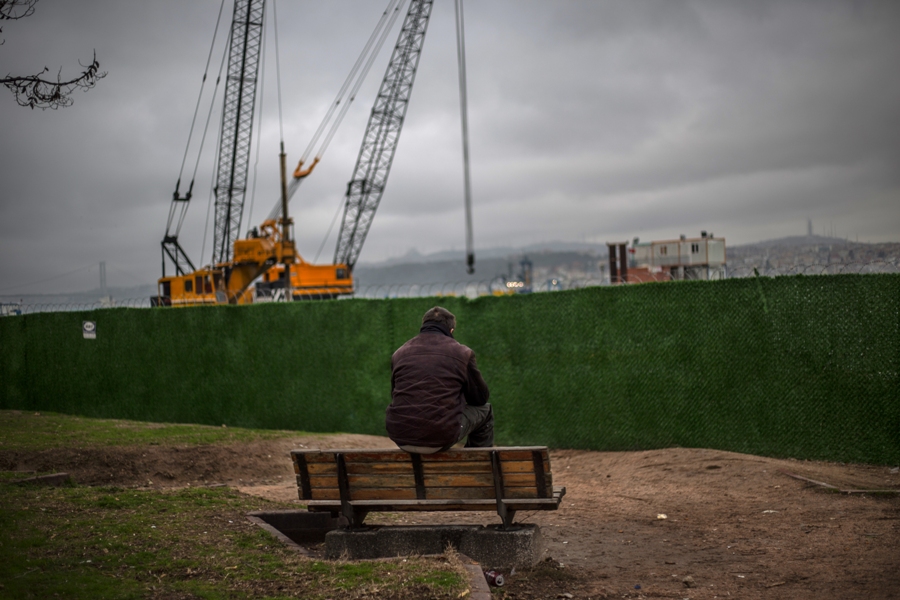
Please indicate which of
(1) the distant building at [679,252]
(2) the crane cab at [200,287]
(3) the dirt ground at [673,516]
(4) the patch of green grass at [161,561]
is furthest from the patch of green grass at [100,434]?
(1) the distant building at [679,252]

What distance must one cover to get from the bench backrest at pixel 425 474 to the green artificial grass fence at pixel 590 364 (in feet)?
17.6

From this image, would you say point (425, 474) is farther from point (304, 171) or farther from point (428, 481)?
point (304, 171)

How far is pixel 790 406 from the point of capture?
9570 mm

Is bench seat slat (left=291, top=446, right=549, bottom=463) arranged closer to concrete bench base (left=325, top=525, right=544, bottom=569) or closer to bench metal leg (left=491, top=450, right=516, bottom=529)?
bench metal leg (left=491, top=450, right=516, bottom=529)

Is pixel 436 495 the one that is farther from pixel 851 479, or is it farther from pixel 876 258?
pixel 876 258

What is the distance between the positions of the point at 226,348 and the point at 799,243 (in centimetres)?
1019

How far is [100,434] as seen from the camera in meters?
11.7

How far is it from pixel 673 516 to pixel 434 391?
3.21m

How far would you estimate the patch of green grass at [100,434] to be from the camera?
35.3 feet

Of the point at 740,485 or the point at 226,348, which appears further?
the point at 226,348

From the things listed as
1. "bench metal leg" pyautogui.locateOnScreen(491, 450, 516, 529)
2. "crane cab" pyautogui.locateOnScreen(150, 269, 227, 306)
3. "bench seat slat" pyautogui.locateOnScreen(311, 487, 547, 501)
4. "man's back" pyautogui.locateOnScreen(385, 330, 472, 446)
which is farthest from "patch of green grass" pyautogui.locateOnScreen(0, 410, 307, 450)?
"crane cab" pyautogui.locateOnScreen(150, 269, 227, 306)

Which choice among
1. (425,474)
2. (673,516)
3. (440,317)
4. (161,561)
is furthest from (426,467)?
(673,516)

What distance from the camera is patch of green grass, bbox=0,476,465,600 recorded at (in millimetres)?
4621

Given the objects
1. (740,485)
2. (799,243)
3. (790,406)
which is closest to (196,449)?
(740,485)
